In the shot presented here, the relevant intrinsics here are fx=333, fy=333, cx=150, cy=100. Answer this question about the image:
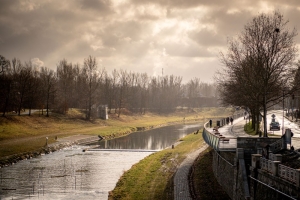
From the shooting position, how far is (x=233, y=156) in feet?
86.4

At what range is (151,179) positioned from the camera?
1351 inches

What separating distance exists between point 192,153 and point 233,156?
2083 cm

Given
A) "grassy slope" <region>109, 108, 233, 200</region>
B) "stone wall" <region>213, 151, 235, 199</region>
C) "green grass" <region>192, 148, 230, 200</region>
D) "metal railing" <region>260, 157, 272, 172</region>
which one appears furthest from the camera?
"grassy slope" <region>109, 108, 233, 200</region>

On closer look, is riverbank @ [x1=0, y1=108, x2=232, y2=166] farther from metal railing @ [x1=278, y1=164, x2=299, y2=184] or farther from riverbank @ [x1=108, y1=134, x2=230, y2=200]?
metal railing @ [x1=278, y1=164, x2=299, y2=184]

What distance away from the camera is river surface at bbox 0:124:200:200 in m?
29.9

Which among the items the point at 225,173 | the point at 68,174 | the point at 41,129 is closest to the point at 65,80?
the point at 41,129

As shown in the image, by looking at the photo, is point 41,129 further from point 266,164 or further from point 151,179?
point 266,164

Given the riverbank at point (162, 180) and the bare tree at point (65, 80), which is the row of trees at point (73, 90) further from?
the riverbank at point (162, 180)

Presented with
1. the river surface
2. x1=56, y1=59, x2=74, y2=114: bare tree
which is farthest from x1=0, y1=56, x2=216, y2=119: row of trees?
the river surface

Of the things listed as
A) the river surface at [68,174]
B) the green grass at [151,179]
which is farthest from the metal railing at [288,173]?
the river surface at [68,174]

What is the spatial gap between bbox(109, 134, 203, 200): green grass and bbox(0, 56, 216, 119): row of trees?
137 feet

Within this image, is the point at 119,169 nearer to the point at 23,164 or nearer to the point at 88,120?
the point at 23,164

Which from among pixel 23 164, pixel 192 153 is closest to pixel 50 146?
pixel 23 164

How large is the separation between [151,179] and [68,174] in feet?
31.6
